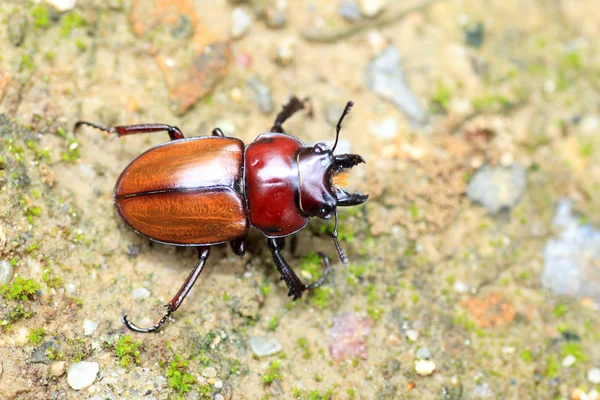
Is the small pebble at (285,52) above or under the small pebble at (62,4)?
under

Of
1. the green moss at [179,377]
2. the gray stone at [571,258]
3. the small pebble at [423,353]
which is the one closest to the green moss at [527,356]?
the gray stone at [571,258]

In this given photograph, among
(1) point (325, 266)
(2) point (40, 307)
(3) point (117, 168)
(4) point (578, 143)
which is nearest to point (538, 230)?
(4) point (578, 143)

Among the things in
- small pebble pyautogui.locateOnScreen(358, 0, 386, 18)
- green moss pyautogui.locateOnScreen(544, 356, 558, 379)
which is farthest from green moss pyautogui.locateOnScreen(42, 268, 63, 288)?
green moss pyautogui.locateOnScreen(544, 356, 558, 379)

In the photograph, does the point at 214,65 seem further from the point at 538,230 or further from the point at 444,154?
the point at 538,230

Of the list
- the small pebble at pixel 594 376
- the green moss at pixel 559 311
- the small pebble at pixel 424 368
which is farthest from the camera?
the green moss at pixel 559 311

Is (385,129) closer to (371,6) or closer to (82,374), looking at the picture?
(371,6)

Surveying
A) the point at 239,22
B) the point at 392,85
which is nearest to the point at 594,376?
the point at 392,85

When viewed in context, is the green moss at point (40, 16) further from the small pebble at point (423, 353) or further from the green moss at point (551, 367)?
the green moss at point (551, 367)
